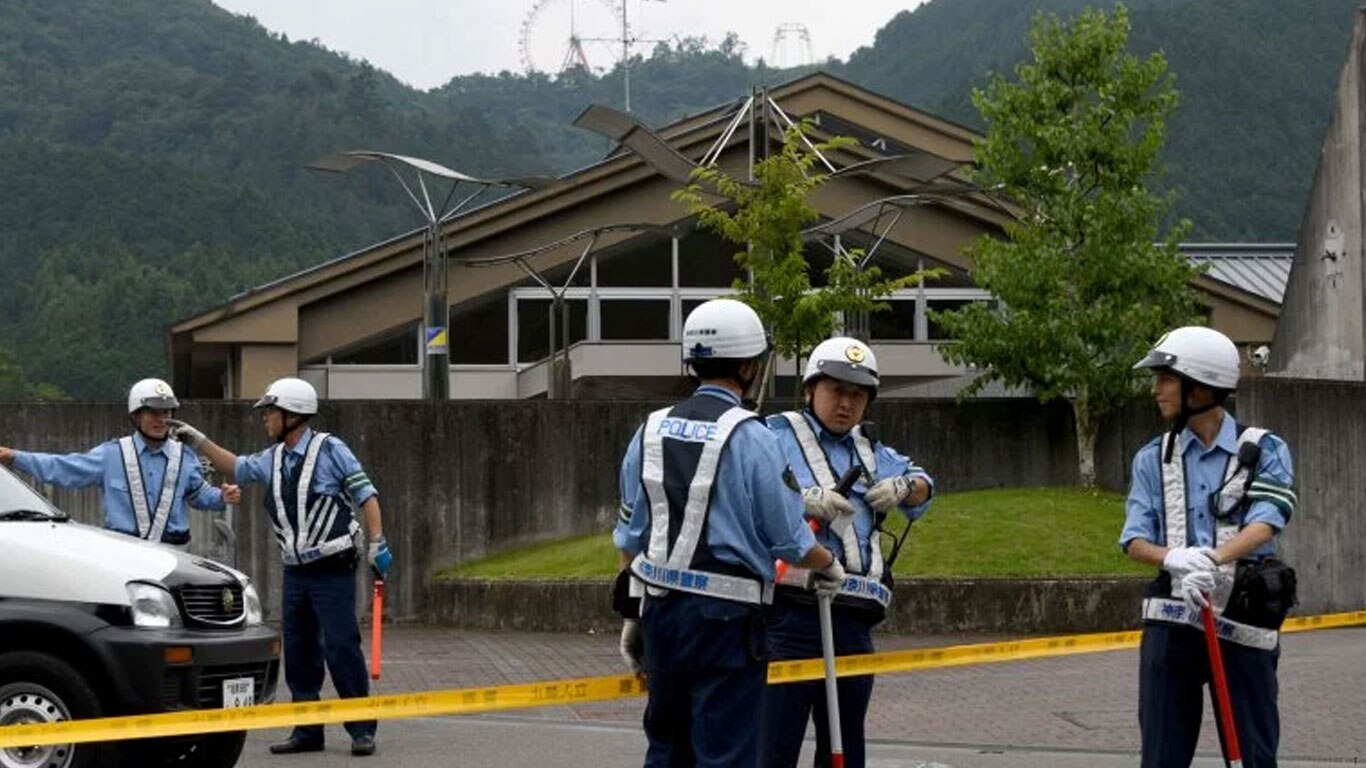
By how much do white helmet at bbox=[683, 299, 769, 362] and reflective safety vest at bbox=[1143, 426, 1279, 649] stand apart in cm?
162

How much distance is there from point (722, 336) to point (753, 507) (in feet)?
1.91

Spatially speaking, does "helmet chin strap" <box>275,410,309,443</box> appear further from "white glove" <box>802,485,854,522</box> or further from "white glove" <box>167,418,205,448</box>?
"white glove" <box>802,485,854,522</box>

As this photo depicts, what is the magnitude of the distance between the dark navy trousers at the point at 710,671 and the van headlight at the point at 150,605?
140 inches

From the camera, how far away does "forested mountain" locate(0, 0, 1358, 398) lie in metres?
67.4

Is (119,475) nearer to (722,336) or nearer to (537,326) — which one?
(722,336)

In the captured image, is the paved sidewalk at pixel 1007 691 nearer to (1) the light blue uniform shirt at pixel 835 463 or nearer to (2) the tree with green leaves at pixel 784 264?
(1) the light blue uniform shirt at pixel 835 463

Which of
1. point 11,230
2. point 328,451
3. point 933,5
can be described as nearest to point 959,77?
point 933,5

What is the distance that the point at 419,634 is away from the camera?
2031 centimetres

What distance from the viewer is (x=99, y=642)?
33.6ft

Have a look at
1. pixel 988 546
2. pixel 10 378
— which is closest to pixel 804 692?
pixel 988 546

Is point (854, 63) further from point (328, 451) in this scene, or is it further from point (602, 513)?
point (328, 451)

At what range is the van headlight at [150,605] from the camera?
1037 centimetres

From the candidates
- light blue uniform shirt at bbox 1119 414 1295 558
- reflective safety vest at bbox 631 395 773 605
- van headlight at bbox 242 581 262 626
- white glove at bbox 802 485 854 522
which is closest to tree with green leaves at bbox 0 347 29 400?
van headlight at bbox 242 581 262 626

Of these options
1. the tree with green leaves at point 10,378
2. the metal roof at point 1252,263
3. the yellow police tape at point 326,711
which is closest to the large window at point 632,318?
the metal roof at point 1252,263
